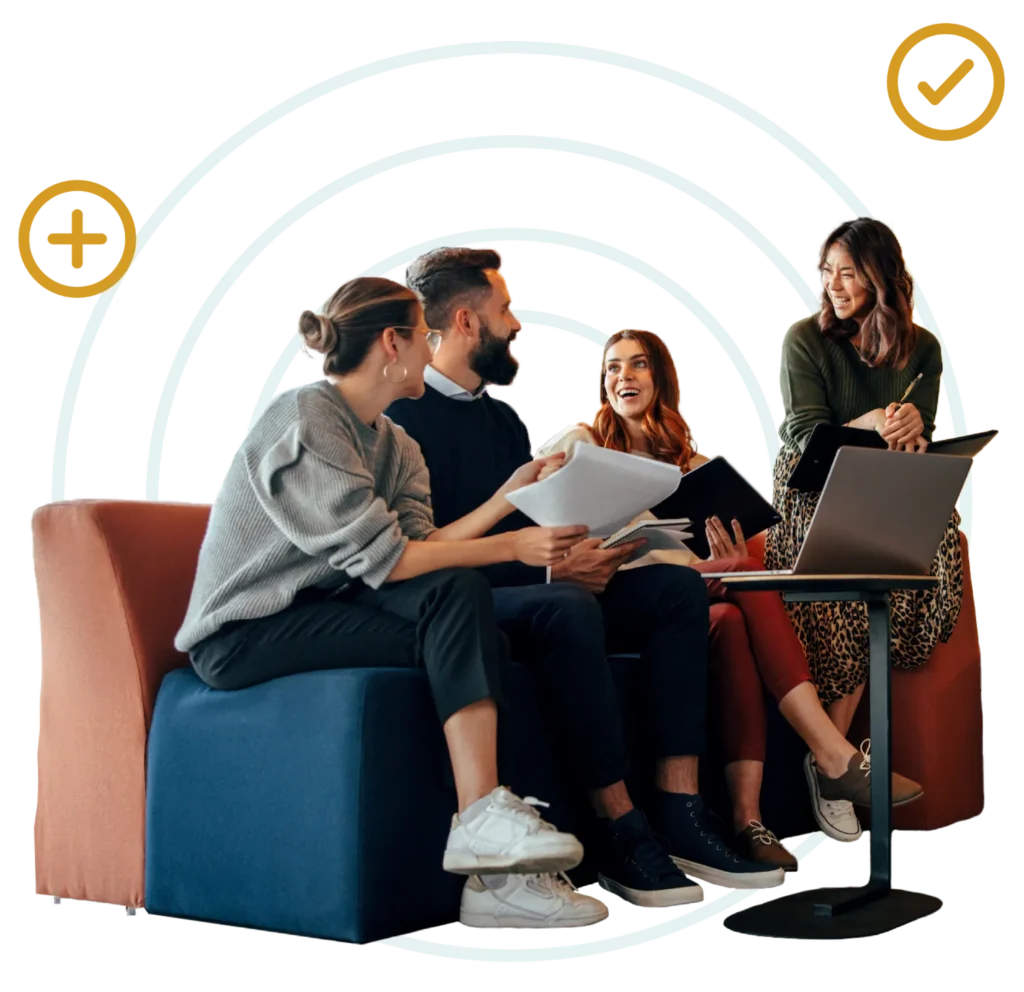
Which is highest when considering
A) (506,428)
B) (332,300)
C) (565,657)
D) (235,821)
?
(332,300)

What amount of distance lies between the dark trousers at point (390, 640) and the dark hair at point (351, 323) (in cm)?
47

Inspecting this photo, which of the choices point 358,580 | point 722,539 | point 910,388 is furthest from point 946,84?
point 358,580

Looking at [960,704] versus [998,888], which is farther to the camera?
[960,704]

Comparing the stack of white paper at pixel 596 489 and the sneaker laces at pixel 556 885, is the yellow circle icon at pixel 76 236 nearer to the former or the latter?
the stack of white paper at pixel 596 489

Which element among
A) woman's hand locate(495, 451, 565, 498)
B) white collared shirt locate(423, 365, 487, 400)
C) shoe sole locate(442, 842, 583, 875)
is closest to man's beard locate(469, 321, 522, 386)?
white collared shirt locate(423, 365, 487, 400)

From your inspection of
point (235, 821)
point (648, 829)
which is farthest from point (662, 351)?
point (235, 821)

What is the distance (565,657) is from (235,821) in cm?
73

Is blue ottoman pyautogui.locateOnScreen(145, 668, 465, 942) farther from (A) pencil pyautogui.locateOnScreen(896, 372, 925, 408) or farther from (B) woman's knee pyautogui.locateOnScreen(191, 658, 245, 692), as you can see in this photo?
(A) pencil pyautogui.locateOnScreen(896, 372, 925, 408)

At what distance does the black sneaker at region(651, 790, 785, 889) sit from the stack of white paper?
733 millimetres

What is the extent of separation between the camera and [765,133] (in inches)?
175

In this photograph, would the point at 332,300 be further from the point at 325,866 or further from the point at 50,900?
the point at 50,900

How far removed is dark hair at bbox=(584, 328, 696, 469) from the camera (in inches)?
164

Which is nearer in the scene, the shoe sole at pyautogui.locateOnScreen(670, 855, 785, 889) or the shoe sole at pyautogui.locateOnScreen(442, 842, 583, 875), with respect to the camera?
the shoe sole at pyautogui.locateOnScreen(442, 842, 583, 875)

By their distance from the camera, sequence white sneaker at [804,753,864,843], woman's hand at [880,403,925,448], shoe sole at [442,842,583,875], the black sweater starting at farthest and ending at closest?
white sneaker at [804,753,864,843] < woman's hand at [880,403,925,448] < the black sweater < shoe sole at [442,842,583,875]
